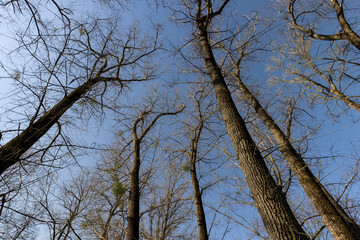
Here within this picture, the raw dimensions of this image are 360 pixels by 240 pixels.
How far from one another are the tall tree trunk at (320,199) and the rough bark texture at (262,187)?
412 millimetres

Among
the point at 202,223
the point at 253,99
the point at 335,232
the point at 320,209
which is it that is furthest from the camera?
the point at 253,99

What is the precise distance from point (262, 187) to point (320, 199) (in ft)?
9.90

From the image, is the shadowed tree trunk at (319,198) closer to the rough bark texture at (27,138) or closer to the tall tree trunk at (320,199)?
the tall tree trunk at (320,199)

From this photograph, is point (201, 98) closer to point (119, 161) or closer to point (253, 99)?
point (253, 99)

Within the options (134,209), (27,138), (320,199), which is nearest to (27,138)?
(27,138)

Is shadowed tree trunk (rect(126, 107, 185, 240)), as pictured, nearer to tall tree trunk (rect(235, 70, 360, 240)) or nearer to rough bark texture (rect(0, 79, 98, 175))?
rough bark texture (rect(0, 79, 98, 175))

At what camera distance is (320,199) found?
3.95 meters

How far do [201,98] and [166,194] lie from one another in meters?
3.65

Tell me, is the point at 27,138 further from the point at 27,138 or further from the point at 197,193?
the point at 197,193

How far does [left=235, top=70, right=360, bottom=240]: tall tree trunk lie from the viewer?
317cm

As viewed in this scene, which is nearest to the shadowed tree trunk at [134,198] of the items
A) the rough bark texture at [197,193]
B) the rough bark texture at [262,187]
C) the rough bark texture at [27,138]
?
the rough bark texture at [197,193]

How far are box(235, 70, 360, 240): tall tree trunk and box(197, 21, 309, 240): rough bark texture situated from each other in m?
0.41

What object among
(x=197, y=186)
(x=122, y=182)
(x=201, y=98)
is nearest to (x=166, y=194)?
(x=197, y=186)

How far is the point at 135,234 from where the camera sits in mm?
3613
